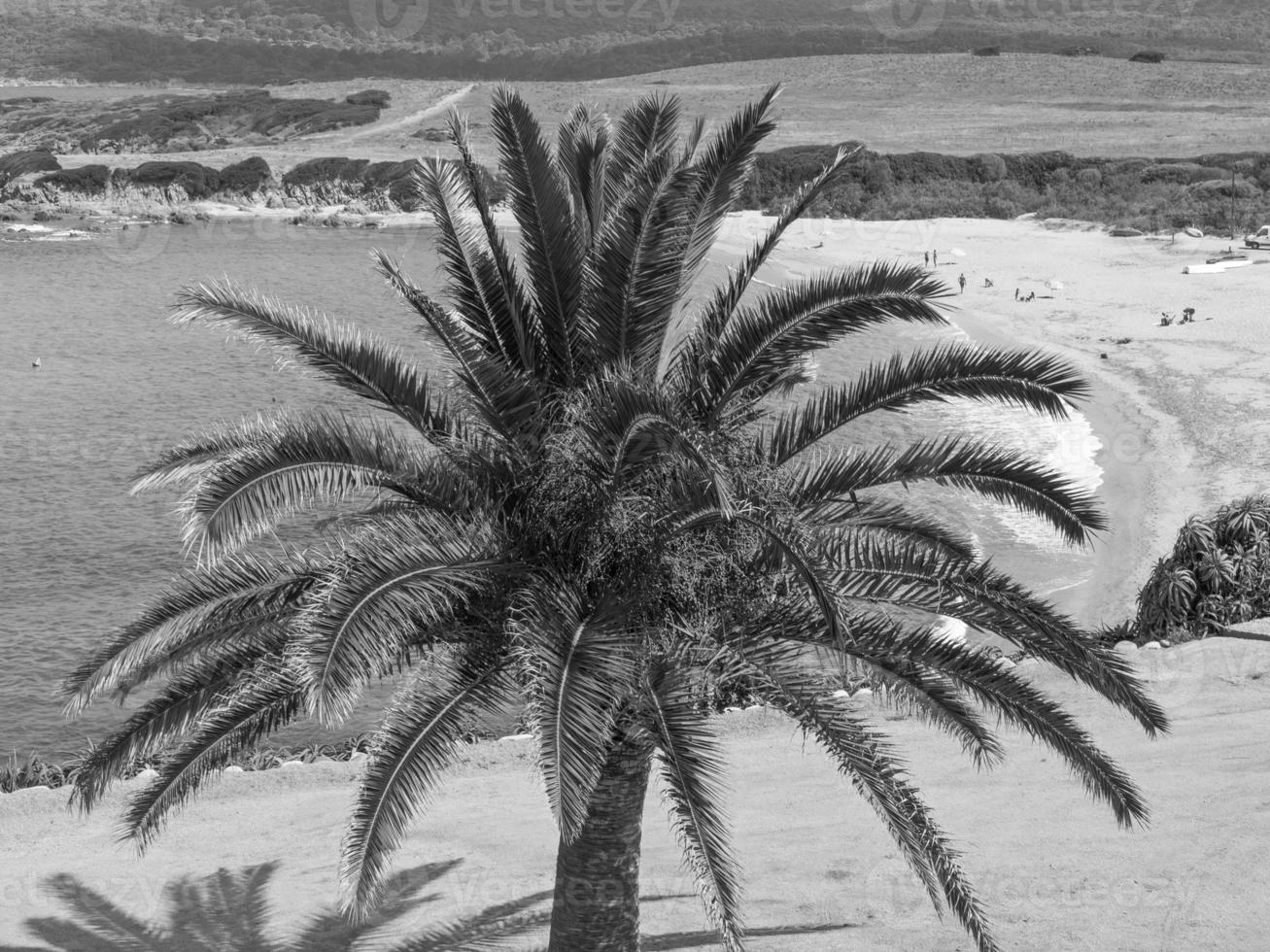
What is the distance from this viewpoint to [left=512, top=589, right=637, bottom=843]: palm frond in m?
6.21

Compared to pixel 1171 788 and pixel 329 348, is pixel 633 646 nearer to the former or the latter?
pixel 329 348

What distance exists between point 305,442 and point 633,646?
2.00 m

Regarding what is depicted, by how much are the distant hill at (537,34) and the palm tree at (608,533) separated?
3978 inches

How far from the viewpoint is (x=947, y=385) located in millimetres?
7504

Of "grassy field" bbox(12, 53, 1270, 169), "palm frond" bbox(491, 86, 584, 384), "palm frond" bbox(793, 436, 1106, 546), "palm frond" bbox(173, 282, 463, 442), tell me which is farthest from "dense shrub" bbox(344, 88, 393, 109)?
"palm frond" bbox(793, 436, 1106, 546)

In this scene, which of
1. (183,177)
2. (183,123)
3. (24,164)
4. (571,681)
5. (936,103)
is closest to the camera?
A: (571,681)

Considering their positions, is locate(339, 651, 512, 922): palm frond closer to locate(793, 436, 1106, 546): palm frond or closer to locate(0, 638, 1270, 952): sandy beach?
locate(793, 436, 1106, 546): palm frond

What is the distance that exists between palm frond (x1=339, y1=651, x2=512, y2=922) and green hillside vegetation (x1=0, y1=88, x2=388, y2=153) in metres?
75.2

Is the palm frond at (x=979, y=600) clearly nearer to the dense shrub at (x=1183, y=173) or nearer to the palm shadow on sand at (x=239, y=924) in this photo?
the palm shadow on sand at (x=239, y=924)

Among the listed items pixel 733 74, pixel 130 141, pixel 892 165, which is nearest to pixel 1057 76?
pixel 733 74

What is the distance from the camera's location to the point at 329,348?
723 cm

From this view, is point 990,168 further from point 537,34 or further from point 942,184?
point 537,34

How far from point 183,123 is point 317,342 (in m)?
80.0

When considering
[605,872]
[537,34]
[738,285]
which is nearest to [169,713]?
[605,872]
